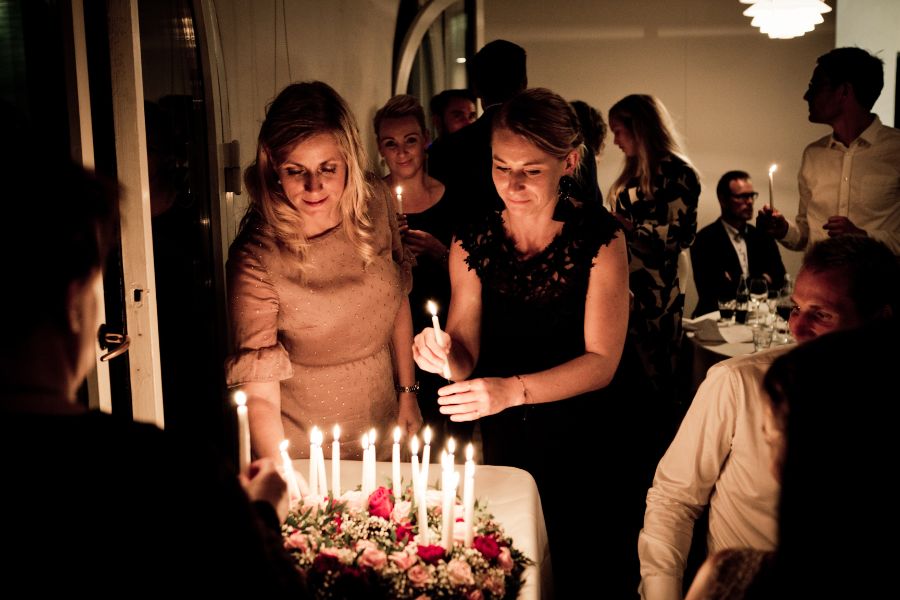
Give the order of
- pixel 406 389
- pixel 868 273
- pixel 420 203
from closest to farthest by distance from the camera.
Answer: pixel 868 273 < pixel 406 389 < pixel 420 203

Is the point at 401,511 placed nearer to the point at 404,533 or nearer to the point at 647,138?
the point at 404,533

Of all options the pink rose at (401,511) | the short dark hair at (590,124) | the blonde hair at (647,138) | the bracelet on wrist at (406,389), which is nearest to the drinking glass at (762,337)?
the blonde hair at (647,138)

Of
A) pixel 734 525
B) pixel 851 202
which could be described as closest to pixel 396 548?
pixel 734 525

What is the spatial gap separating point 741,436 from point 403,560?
0.75 metres

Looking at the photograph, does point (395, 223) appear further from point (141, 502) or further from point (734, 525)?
point (141, 502)

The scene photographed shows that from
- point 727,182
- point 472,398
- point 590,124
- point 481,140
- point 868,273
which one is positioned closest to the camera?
point 868,273

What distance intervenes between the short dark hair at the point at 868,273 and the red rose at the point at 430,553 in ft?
3.25

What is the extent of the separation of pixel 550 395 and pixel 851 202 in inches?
114

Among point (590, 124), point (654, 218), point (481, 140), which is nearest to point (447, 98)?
point (590, 124)

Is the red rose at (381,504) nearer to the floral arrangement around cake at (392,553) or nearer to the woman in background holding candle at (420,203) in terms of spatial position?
the floral arrangement around cake at (392,553)

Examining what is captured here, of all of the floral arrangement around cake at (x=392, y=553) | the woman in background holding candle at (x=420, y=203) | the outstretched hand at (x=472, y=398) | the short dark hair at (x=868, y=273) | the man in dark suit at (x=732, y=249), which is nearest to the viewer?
the floral arrangement around cake at (x=392, y=553)

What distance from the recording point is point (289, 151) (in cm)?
190

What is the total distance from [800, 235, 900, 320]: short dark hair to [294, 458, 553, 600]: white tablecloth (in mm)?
800

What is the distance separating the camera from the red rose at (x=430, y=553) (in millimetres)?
1316
